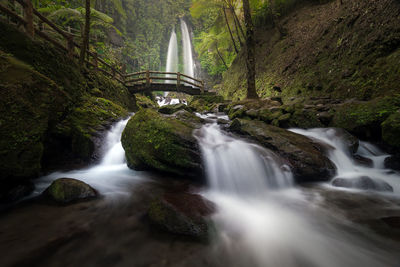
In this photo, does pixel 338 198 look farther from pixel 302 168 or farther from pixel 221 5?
pixel 221 5

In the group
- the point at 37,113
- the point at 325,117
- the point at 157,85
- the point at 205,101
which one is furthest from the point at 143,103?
the point at 325,117

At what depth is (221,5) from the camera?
13969 millimetres

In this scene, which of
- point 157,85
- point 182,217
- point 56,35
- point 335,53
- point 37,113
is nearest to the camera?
point 182,217

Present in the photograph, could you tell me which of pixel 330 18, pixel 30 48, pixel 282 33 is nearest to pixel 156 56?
pixel 282 33

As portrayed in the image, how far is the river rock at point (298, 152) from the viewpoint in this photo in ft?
11.1

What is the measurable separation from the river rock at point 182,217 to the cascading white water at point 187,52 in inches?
1578

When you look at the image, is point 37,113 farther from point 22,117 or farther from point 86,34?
point 86,34

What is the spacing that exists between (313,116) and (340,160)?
181 centimetres

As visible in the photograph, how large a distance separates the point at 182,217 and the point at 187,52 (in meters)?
46.0

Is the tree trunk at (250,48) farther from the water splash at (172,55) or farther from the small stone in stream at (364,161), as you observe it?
the water splash at (172,55)

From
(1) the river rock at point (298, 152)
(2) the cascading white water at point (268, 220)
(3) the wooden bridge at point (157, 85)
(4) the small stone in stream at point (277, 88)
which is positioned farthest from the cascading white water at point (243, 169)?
(3) the wooden bridge at point (157, 85)

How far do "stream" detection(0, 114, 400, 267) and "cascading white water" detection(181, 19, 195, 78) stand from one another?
3902 centimetres

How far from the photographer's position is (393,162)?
3.49m

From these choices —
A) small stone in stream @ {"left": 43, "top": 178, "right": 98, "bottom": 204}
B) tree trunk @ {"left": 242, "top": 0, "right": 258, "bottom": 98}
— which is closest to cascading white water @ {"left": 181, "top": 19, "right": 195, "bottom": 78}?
tree trunk @ {"left": 242, "top": 0, "right": 258, "bottom": 98}
